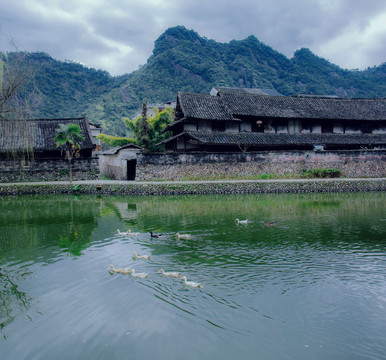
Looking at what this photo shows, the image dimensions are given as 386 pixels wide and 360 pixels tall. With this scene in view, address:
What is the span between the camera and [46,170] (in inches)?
1201

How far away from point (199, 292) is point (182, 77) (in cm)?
7541

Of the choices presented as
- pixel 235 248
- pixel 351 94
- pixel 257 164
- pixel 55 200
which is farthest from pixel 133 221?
pixel 351 94

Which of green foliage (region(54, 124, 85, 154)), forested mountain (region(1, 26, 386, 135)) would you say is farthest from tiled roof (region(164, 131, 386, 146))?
forested mountain (region(1, 26, 386, 135))

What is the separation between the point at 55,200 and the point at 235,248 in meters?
15.9

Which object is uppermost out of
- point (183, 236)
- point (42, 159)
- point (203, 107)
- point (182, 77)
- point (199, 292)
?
point (182, 77)

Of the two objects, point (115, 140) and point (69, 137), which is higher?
point (115, 140)

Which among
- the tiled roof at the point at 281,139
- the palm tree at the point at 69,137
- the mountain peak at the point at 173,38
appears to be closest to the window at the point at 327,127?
the tiled roof at the point at 281,139

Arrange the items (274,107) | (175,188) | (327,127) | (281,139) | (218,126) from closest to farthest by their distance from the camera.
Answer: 1. (175,188)
2. (218,126)
3. (281,139)
4. (274,107)
5. (327,127)

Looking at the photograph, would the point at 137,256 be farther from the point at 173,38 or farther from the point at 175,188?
the point at 173,38

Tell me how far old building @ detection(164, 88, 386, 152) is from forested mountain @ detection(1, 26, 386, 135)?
29518mm

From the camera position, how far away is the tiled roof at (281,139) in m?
31.4

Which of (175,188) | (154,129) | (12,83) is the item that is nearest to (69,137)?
(12,83)

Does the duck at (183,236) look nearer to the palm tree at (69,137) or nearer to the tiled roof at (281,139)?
the tiled roof at (281,139)

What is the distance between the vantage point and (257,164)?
1217 inches
